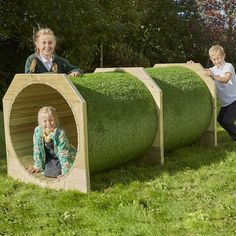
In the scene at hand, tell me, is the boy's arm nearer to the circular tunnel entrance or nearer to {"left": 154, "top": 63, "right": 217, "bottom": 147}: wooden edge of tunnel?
{"left": 154, "top": 63, "right": 217, "bottom": 147}: wooden edge of tunnel

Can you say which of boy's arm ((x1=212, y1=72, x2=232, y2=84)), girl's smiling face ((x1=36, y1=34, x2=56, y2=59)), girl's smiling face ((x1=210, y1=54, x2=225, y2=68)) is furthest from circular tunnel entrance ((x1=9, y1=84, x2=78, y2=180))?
girl's smiling face ((x1=210, y1=54, x2=225, y2=68))

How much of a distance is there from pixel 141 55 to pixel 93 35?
4.34 meters

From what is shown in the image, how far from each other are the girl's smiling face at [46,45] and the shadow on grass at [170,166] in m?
1.67

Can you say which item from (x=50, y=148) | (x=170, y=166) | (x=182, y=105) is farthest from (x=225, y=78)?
(x=50, y=148)

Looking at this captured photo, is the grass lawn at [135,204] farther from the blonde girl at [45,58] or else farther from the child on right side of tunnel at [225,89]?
the child on right side of tunnel at [225,89]

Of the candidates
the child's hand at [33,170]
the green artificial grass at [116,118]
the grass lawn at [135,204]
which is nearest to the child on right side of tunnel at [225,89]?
the grass lawn at [135,204]

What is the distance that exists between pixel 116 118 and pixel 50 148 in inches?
36.9

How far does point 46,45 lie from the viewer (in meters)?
5.74

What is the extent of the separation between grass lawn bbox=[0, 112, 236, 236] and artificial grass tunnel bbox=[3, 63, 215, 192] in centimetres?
29

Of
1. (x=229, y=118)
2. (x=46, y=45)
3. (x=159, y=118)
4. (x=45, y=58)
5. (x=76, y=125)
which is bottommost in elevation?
(x=229, y=118)

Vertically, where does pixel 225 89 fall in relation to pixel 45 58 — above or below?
below

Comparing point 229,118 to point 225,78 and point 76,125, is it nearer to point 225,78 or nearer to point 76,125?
point 225,78

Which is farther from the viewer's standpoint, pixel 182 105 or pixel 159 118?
pixel 182 105

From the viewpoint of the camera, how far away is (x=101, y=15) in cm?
1767
